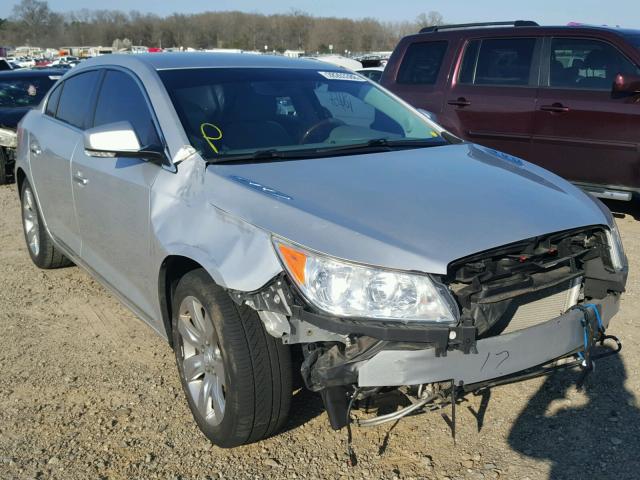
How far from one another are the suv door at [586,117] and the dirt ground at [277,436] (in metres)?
2.68

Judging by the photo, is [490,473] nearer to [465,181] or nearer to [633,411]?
[633,411]

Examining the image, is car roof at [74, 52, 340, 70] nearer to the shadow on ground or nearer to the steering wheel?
the steering wheel

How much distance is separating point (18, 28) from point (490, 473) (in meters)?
146

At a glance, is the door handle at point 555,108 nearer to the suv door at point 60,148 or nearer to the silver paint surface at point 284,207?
the silver paint surface at point 284,207

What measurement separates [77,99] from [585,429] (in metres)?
3.64

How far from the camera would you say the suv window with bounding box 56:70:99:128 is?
428 cm

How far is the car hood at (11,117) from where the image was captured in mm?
9398

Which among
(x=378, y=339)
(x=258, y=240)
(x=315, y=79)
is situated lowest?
(x=378, y=339)

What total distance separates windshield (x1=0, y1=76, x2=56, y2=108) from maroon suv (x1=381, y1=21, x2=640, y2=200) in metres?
5.77

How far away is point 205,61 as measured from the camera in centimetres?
380

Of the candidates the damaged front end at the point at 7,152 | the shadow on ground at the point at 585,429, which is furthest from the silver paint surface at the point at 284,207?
the damaged front end at the point at 7,152

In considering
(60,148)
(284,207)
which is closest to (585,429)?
(284,207)

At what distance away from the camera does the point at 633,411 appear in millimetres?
3178

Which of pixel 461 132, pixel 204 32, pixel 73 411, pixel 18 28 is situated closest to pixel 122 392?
pixel 73 411
